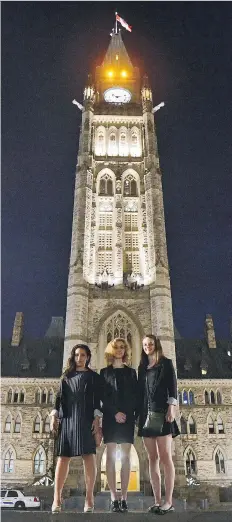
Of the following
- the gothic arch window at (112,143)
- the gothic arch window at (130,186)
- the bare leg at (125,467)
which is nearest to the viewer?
the bare leg at (125,467)

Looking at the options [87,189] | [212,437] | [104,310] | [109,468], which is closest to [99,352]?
[104,310]

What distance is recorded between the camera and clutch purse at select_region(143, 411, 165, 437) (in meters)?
6.36

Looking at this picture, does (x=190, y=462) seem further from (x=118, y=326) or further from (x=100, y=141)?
(x=100, y=141)

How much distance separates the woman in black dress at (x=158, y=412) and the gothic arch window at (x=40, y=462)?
1178 inches

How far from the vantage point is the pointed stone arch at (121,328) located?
3036 cm

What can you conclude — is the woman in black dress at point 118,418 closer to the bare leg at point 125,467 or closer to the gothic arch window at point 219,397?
the bare leg at point 125,467

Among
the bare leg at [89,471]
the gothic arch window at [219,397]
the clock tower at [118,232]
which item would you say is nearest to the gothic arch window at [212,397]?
the gothic arch window at [219,397]

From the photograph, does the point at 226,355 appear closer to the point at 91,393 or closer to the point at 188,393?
the point at 188,393

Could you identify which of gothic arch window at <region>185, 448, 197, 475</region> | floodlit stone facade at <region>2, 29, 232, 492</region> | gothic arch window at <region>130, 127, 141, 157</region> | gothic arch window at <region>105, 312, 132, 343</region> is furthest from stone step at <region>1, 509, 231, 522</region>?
gothic arch window at <region>130, 127, 141, 157</region>

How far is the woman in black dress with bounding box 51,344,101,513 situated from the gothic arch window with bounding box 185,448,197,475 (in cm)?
3003

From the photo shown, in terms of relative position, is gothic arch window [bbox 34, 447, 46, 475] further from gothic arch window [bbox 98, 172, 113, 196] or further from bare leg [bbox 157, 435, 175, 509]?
bare leg [bbox 157, 435, 175, 509]

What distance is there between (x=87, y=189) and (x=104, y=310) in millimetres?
11658

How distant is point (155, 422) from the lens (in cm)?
636

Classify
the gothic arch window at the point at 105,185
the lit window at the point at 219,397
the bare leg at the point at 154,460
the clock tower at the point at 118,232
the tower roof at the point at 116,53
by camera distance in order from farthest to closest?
the tower roof at the point at 116,53 < the gothic arch window at the point at 105,185 < the lit window at the point at 219,397 < the clock tower at the point at 118,232 < the bare leg at the point at 154,460
